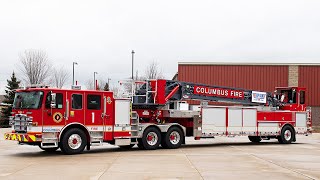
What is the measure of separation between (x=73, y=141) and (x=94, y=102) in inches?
70.2

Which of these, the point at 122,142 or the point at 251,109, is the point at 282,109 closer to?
the point at 251,109

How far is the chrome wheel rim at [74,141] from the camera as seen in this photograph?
16516 millimetres

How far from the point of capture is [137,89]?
801 inches

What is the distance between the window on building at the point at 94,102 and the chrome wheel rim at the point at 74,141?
4.14 feet

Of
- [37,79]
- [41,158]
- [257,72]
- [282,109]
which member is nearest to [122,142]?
[41,158]

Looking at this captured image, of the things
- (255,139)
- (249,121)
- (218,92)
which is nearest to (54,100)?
(218,92)

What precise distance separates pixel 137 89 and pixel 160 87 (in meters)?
1.28

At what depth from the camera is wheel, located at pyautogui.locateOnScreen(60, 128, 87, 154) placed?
1634cm

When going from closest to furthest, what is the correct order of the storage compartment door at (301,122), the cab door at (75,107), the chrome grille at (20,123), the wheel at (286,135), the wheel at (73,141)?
the chrome grille at (20,123), the wheel at (73,141), the cab door at (75,107), the wheel at (286,135), the storage compartment door at (301,122)

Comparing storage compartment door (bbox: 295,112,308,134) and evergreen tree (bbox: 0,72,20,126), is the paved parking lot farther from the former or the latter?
evergreen tree (bbox: 0,72,20,126)

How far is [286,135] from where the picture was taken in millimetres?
23891

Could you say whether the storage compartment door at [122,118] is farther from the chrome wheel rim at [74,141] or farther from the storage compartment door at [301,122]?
the storage compartment door at [301,122]

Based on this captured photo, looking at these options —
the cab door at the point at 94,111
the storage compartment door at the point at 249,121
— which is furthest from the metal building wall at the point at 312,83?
the cab door at the point at 94,111

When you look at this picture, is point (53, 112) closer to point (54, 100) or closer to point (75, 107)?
point (54, 100)
